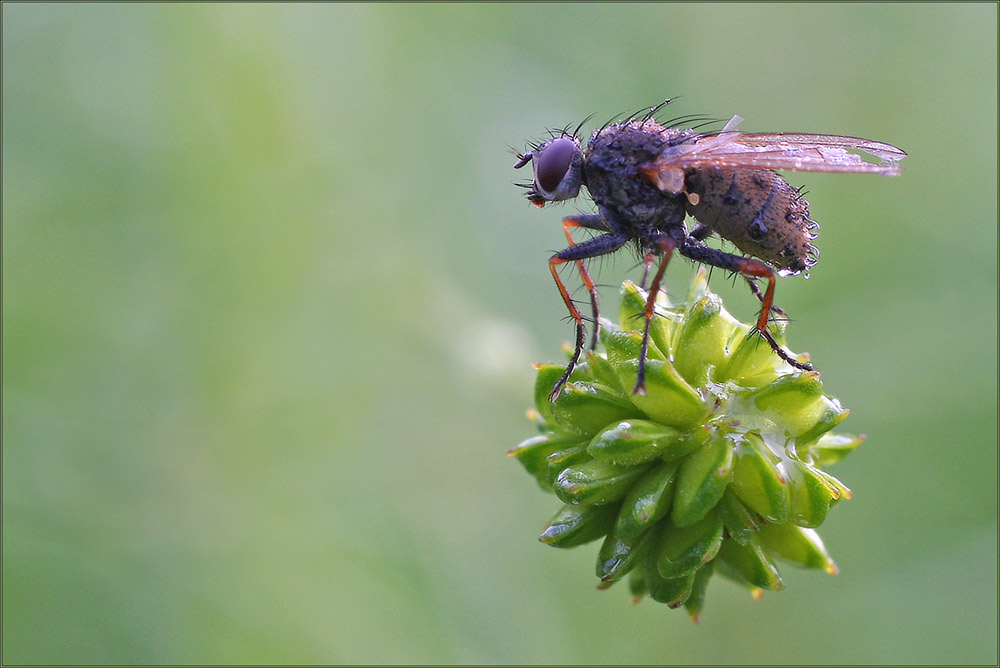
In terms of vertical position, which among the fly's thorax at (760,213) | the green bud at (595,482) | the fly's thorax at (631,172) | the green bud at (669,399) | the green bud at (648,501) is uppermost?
the fly's thorax at (631,172)

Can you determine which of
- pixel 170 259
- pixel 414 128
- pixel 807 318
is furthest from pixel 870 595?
pixel 170 259

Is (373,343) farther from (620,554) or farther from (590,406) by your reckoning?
(620,554)

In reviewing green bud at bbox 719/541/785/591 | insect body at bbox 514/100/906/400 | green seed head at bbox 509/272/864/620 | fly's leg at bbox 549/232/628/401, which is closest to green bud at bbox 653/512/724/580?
green seed head at bbox 509/272/864/620

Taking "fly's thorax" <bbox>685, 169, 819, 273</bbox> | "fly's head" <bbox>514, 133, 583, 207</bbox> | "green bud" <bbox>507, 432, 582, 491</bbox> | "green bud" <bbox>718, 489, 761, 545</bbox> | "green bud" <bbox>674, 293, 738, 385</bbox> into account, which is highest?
"fly's head" <bbox>514, 133, 583, 207</bbox>

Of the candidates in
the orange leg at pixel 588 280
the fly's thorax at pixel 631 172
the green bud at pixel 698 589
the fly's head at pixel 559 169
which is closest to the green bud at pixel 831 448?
the green bud at pixel 698 589

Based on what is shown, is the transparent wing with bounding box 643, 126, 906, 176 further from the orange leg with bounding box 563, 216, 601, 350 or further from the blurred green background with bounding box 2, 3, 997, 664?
the blurred green background with bounding box 2, 3, 997, 664

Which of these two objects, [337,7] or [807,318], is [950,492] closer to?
[807,318]

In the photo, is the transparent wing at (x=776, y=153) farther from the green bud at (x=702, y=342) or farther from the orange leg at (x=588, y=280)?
the green bud at (x=702, y=342)
